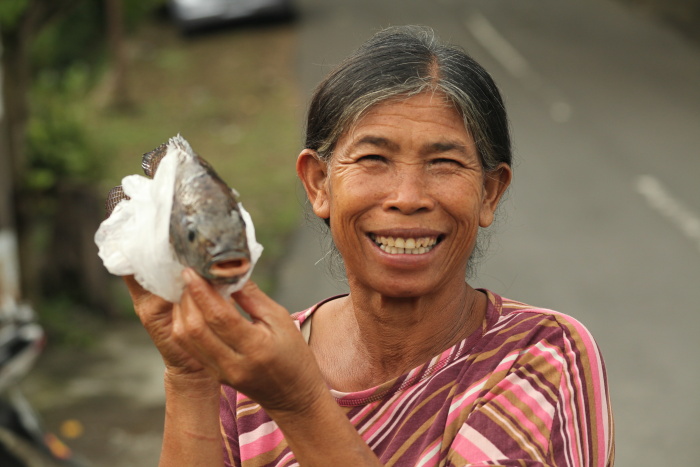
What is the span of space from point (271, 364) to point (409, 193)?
1.76 ft

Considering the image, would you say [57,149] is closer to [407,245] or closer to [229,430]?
[229,430]

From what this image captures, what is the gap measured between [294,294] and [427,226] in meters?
6.47

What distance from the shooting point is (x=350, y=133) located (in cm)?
226

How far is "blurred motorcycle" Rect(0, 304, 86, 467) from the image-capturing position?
5.22 metres

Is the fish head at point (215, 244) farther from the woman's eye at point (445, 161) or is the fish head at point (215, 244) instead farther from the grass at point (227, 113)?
the grass at point (227, 113)

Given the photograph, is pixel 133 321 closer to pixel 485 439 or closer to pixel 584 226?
pixel 584 226

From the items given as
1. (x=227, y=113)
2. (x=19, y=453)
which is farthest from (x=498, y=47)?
(x=19, y=453)

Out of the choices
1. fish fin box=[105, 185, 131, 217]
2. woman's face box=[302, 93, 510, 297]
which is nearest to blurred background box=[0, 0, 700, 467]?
woman's face box=[302, 93, 510, 297]

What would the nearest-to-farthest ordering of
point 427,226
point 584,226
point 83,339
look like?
point 427,226, point 83,339, point 584,226

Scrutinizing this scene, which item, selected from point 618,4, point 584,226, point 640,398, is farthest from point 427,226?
point 618,4

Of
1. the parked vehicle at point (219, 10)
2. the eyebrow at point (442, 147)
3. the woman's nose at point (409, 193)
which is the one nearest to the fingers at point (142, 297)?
the woman's nose at point (409, 193)

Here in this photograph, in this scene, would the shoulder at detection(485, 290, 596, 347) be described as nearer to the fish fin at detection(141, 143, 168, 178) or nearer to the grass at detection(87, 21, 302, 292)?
the fish fin at detection(141, 143, 168, 178)

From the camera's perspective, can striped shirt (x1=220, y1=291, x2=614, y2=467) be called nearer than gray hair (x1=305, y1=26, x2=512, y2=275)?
Yes

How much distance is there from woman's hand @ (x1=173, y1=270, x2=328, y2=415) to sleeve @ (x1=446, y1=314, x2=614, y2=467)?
1.22 ft
